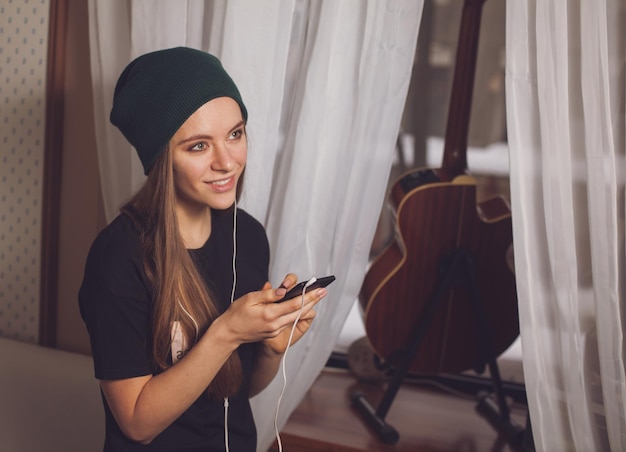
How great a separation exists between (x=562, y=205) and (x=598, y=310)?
0.21m

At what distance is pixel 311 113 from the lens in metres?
1.43

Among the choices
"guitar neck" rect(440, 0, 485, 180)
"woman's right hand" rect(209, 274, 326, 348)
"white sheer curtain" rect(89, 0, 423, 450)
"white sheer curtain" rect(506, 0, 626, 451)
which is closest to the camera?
"woman's right hand" rect(209, 274, 326, 348)

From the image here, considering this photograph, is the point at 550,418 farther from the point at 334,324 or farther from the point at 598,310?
the point at 334,324

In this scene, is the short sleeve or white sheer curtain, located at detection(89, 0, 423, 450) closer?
the short sleeve

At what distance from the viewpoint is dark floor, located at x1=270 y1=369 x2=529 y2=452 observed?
1751 mm

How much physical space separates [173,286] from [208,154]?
23 cm

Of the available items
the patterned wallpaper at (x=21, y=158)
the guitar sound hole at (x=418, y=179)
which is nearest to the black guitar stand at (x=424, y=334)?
the guitar sound hole at (x=418, y=179)

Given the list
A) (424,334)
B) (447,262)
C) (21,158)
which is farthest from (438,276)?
(21,158)

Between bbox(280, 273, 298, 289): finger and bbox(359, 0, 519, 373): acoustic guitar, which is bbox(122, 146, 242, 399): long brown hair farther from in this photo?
bbox(359, 0, 519, 373): acoustic guitar

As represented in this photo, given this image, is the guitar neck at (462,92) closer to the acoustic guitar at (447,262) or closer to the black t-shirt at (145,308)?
the acoustic guitar at (447,262)

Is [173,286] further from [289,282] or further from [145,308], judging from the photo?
[289,282]

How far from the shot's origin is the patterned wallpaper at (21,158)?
177 cm

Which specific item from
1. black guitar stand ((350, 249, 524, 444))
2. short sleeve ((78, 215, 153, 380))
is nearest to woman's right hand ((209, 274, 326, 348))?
short sleeve ((78, 215, 153, 380))

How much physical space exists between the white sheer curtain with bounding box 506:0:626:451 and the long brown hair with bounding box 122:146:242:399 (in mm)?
618
